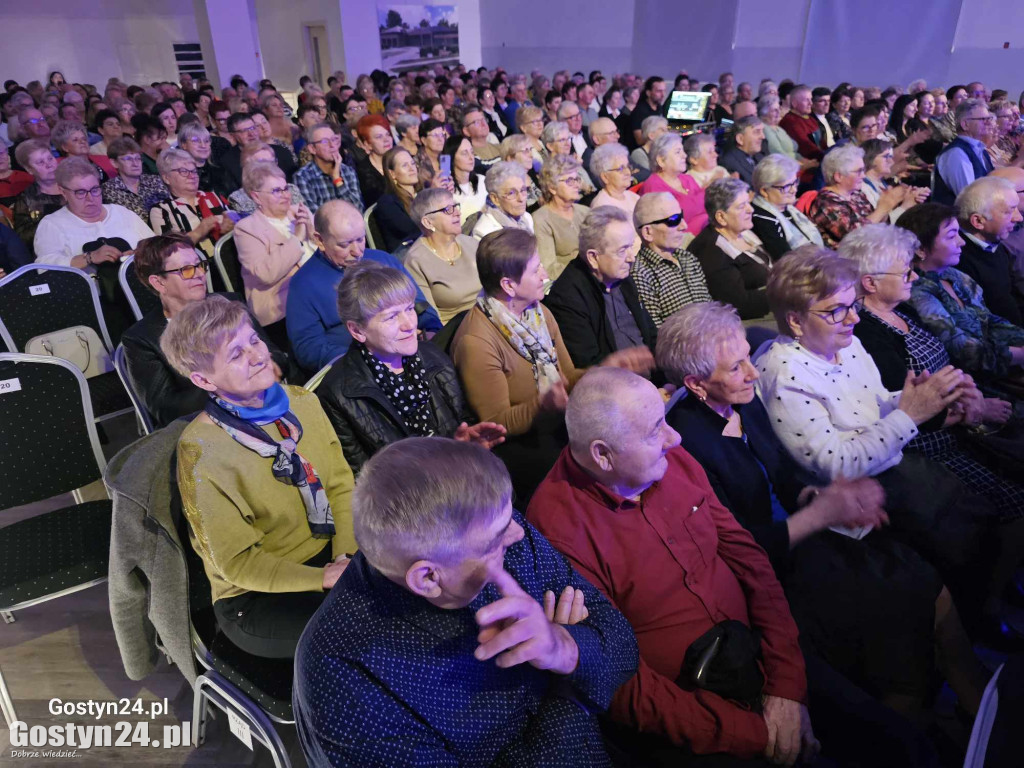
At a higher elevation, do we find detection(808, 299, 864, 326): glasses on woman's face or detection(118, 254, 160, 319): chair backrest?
detection(808, 299, 864, 326): glasses on woman's face

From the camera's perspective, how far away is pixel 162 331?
2.37 m

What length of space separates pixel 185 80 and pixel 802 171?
1150cm

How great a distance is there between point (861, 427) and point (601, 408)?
1.12 meters

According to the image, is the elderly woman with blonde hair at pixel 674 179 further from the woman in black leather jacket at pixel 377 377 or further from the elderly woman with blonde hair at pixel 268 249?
the woman in black leather jacket at pixel 377 377

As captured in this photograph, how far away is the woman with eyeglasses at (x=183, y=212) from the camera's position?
154 inches

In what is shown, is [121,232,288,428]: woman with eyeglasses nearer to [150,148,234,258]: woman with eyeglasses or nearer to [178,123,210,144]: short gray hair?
[150,148,234,258]: woman with eyeglasses

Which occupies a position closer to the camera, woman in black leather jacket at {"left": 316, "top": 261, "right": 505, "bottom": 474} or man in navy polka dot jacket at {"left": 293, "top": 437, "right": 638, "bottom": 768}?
man in navy polka dot jacket at {"left": 293, "top": 437, "right": 638, "bottom": 768}

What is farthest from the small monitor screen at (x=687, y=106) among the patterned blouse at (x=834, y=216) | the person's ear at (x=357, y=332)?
the person's ear at (x=357, y=332)

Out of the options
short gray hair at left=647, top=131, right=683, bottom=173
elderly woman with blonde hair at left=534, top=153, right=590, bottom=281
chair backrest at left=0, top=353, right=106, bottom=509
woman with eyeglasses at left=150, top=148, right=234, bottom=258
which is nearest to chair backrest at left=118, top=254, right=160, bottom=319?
woman with eyeglasses at left=150, top=148, right=234, bottom=258

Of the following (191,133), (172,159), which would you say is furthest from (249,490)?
(191,133)

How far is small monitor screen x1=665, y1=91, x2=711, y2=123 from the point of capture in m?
7.97

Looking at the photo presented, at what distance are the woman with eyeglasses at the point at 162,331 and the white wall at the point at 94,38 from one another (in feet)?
52.3

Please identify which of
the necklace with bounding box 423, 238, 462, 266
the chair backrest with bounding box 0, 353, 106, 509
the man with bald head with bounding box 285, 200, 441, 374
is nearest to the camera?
the chair backrest with bounding box 0, 353, 106, 509

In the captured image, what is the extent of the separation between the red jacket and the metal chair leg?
1700 mm
